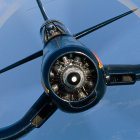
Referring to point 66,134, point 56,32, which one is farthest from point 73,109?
point 66,134

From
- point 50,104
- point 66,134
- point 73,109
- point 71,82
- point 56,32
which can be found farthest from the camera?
point 66,134

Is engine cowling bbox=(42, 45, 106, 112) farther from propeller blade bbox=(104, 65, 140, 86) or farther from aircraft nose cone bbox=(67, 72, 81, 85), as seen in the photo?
propeller blade bbox=(104, 65, 140, 86)

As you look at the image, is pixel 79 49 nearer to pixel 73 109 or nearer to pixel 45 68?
pixel 45 68

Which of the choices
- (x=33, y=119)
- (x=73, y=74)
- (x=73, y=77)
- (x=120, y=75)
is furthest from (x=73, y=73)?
(x=33, y=119)

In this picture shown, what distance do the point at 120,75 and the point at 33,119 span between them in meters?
4.13

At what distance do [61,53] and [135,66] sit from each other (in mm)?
3960

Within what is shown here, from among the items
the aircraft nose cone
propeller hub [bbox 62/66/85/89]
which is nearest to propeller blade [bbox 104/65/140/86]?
propeller hub [bbox 62/66/85/89]

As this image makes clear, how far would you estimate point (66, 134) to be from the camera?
40.0m

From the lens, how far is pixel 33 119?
822 centimetres

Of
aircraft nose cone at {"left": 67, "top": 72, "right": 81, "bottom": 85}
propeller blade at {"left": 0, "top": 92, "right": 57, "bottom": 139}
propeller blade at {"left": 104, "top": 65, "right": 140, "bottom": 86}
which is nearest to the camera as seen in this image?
aircraft nose cone at {"left": 67, "top": 72, "right": 81, "bottom": 85}

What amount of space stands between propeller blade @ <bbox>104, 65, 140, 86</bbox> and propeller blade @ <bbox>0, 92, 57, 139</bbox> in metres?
2.58

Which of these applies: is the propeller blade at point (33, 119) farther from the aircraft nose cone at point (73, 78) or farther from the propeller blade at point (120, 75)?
the propeller blade at point (120, 75)

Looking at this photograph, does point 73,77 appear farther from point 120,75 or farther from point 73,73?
point 120,75

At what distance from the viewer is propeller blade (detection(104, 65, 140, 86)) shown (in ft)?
25.1
